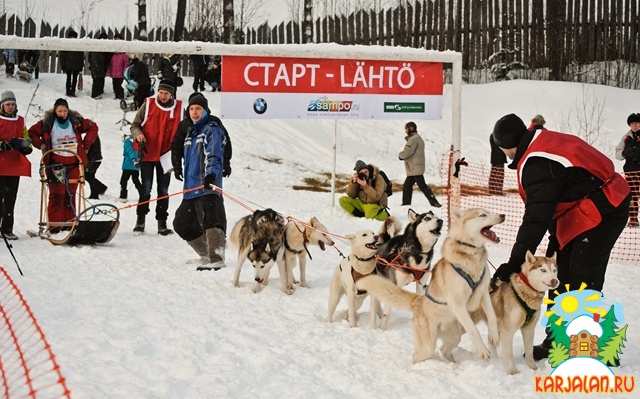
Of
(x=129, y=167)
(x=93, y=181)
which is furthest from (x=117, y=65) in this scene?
(x=129, y=167)

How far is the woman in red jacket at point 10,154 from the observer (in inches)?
281

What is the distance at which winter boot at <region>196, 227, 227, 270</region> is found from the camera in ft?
20.9

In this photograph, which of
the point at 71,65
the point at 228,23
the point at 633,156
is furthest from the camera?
the point at 228,23

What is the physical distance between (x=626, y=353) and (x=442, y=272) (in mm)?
1126

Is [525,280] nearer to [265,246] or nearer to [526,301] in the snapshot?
[526,301]

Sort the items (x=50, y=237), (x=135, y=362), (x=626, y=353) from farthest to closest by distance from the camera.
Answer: (x=50, y=237)
(x=626, y=353)
(x=135, y=362)

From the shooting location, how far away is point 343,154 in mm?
15227

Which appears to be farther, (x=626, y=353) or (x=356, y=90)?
(x=356, y=90)

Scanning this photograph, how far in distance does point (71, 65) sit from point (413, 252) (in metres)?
12.3

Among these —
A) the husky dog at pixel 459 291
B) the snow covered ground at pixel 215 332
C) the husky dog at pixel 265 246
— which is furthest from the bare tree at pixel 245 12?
the husky dog at pixel 459 291

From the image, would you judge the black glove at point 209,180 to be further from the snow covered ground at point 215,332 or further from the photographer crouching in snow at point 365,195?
the photographer crouching in snow at point 365,195

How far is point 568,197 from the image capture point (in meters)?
3.75

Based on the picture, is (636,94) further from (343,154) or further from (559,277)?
(559,277)

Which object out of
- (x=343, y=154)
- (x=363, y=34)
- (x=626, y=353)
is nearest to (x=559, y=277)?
(x=626, y=353)
